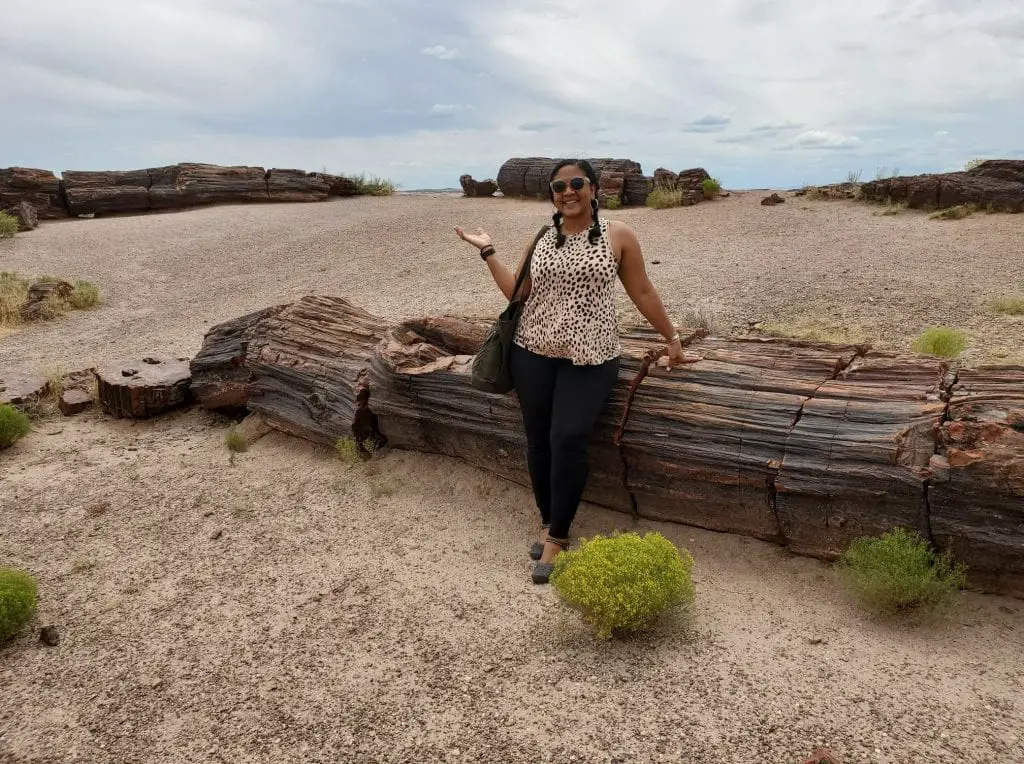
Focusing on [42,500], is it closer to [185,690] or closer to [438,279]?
[185,690]

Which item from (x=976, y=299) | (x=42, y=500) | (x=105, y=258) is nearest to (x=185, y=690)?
(x=42, y=500)

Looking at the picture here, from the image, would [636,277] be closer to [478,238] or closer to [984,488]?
[478,238]

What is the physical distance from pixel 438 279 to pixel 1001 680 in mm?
9976

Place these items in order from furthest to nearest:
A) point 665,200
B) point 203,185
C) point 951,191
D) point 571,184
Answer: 1. point 203,185
2. point 665,200
3. point 951,191
4. point 571,184

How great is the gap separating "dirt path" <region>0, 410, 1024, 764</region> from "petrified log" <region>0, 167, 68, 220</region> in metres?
16.1

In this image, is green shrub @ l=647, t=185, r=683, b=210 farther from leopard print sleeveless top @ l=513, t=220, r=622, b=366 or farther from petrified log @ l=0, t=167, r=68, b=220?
petrified log @ l=0, t=167, r=68, b=220

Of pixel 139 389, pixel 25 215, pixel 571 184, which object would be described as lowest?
pixel 139 389

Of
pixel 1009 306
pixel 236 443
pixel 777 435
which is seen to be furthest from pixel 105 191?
pixel 777 435

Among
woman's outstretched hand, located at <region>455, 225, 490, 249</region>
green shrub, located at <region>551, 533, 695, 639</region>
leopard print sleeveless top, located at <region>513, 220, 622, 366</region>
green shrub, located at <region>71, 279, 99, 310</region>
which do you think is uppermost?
woman's outstretched hand, located at <region>455, 225, 490, 249</region>

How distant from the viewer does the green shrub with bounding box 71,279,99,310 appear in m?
12.0

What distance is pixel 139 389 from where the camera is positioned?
736 centimetres

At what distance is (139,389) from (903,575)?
6.69 m

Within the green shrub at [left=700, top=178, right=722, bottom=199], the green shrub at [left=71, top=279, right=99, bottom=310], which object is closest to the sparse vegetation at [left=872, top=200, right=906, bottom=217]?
the green shrub at [left=700, top=178, right=722, bottom=199]

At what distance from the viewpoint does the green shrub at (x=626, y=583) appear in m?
3.56
